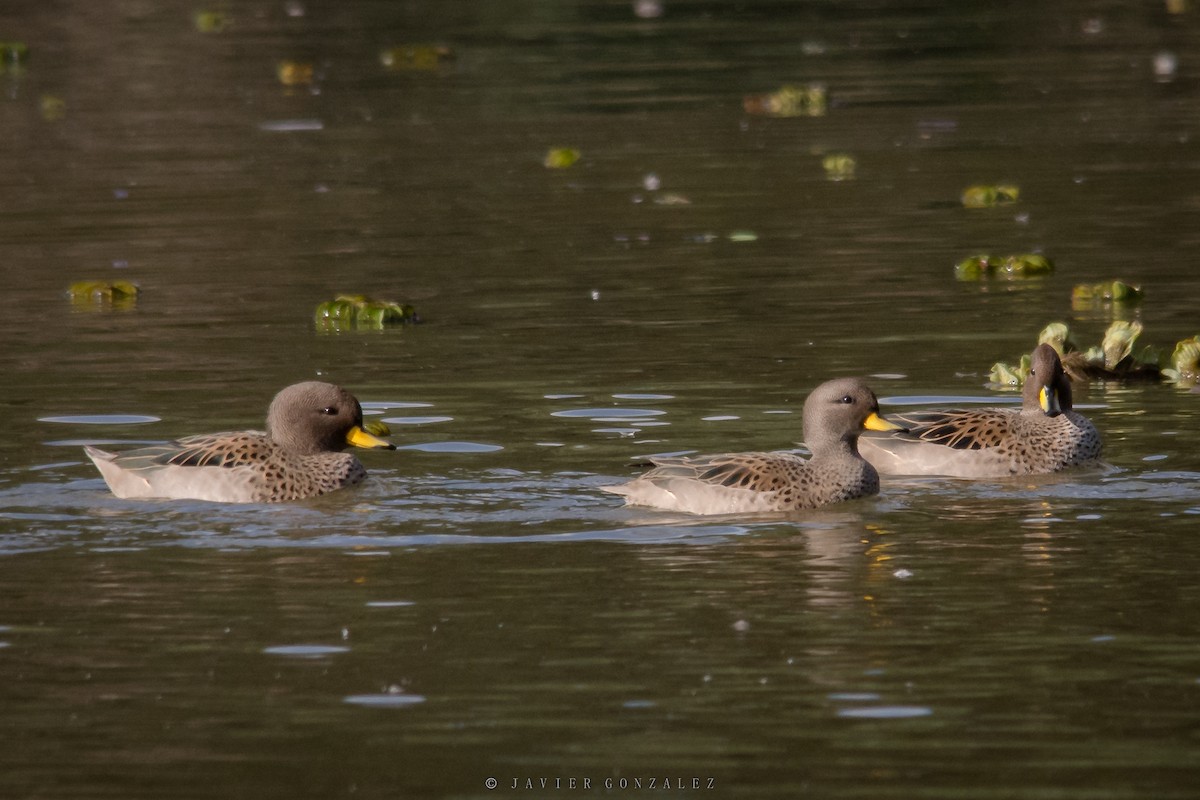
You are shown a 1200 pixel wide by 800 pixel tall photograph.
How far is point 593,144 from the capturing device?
2620cm

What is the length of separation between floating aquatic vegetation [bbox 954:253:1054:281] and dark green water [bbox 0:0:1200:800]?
19 centimetres

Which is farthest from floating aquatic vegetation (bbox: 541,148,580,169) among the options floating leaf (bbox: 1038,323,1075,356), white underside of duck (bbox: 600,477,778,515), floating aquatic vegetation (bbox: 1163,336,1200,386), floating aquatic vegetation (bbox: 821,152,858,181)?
A: white underside of duck (bbox: 600,477,778,515)

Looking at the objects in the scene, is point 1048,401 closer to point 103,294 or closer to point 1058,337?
point 1058,337

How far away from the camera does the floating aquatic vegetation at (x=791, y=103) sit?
28.4 metres

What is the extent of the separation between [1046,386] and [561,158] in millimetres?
12353

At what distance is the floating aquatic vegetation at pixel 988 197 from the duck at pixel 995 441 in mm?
8887

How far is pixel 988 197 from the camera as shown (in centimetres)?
2178

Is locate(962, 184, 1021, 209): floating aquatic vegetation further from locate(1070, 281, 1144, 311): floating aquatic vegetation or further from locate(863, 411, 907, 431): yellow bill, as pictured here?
locate(863, 411, 907, 431): yellow bill

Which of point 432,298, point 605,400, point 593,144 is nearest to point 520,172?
point 593,144

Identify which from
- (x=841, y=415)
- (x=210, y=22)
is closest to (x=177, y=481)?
(x=841, y=415)

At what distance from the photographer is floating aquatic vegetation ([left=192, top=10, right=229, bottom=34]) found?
39.6 m

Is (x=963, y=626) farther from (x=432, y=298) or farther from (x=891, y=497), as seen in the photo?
(x=432, y=298)

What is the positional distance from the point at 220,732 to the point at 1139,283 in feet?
36.8

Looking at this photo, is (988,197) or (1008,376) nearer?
(1008,376)
